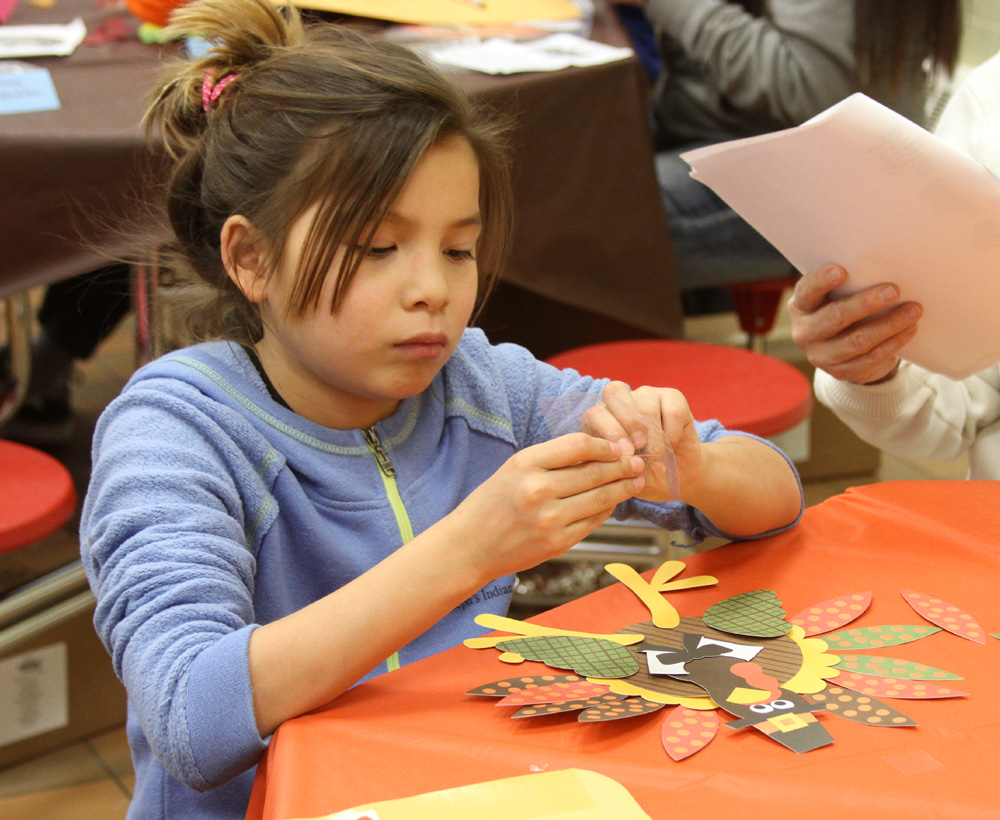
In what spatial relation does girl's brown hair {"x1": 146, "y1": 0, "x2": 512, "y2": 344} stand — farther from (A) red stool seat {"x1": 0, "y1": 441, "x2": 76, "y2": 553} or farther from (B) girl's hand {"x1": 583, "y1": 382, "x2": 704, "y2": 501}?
(A) red stool seat {"x1": 0, "y1": 441, "x2": 76, "y2": 553}

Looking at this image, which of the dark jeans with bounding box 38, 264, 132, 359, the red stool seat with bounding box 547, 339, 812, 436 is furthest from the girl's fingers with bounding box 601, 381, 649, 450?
the dark jeans with bounding box 38, 264, 132, 359

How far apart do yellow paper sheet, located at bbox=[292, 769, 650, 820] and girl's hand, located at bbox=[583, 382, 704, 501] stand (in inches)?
9.1

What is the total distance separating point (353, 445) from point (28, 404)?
1.88m

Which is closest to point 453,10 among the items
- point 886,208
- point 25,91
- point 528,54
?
point 528,54

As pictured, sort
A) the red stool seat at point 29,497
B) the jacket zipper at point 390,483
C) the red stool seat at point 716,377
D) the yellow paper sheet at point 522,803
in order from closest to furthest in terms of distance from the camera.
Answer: the yellow paper sheet at point 522,803
the jacket zipper at point 390,483
the red stool seat at point 29,497
the red stool seat at point 716,377

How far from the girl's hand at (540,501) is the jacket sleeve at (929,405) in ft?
1.93

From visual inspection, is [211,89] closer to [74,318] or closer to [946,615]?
[946,615]

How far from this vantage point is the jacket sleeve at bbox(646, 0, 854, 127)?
6.31ft

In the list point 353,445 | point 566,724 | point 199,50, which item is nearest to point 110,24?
point 199,50

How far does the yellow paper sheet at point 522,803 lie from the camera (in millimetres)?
476

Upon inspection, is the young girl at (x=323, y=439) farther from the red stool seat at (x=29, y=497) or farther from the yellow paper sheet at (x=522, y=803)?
the red stool seat at (x=29, y=497)

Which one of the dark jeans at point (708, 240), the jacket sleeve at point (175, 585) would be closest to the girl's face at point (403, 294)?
the jacket sleeve at point (175, 585)

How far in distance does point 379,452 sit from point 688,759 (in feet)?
1.44

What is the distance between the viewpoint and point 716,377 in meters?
1.62
